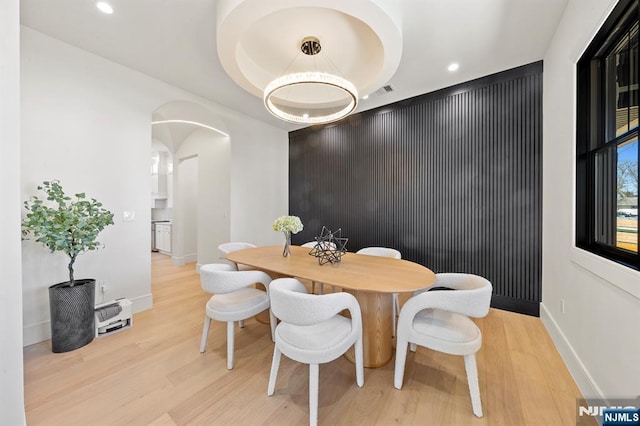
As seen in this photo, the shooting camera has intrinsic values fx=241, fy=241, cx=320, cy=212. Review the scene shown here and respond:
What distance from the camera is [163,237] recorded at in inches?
250

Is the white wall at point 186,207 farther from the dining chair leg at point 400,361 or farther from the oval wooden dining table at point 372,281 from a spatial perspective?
the dining chair leg at point 400,361

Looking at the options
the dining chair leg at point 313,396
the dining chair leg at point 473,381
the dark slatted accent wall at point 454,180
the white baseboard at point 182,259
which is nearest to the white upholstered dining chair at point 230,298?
the dining chair leg at point 313,396

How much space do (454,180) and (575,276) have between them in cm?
165

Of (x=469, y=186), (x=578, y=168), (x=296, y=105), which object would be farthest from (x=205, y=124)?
(x=578, y=168)

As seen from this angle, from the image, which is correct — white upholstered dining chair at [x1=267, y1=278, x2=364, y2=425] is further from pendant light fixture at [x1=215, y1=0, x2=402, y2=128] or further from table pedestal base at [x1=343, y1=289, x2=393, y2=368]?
pendant light fixture at [x1=215, y1=0, x2=402, y2=128]

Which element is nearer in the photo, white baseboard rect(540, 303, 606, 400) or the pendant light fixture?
white baseboard rect(540, 303, 606, 400)

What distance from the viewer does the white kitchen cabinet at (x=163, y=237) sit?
20.3 feet

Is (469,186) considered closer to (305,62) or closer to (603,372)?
(603,372)

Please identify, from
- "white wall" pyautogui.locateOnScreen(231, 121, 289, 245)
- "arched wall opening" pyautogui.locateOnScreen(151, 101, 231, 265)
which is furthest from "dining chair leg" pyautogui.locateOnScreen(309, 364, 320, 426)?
"arched wall opening" pyautogui.locateOnScreen(151, 101, 231, 265)

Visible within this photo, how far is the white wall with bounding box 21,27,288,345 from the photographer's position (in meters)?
2.27

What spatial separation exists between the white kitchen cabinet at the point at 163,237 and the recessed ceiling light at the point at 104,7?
196 inches

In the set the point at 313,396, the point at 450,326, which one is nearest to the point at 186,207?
the point at 313,396

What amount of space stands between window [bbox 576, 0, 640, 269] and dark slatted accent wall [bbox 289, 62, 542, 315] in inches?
35.3

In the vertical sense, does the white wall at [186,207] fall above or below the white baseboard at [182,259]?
above
